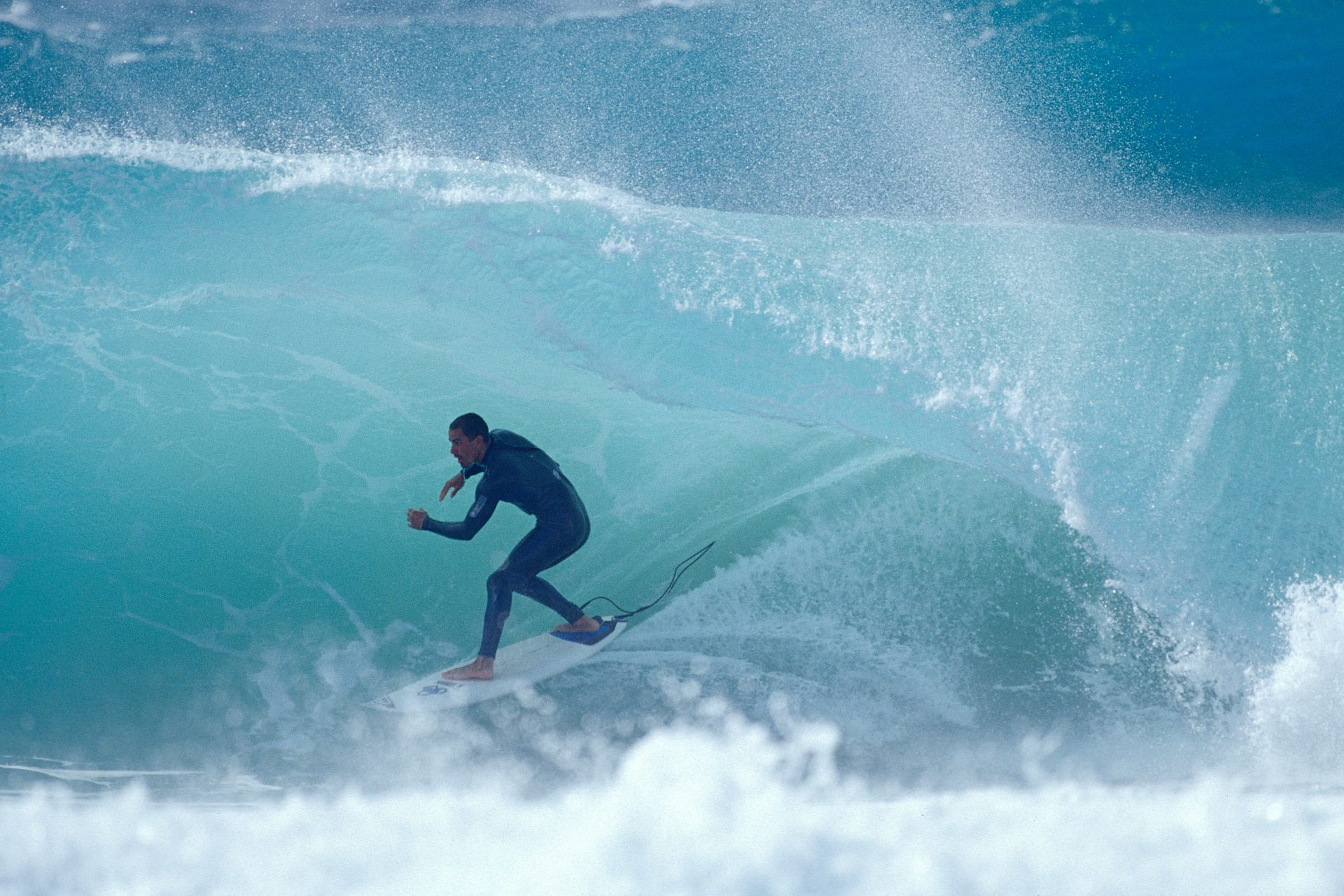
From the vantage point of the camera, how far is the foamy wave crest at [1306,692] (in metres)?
3.07

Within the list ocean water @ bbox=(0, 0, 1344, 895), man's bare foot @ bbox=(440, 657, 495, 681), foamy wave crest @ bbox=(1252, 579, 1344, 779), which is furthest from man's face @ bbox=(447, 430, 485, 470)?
foamy wave crest @ bbox=(1252, 579, 1344, 779)

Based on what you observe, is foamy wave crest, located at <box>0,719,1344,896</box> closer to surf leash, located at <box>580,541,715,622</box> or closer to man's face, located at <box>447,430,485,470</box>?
surf leash, located at <box>580,541,715,622</box>

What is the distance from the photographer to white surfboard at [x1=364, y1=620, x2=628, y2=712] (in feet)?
11.3

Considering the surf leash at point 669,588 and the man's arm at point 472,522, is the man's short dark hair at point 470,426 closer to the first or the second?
the man's arm at point 472,522

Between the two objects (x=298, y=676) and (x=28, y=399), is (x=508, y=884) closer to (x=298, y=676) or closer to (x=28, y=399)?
(x=298, y=676)

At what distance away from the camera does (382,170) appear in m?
4.61

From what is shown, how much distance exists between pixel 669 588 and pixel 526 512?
889 mm

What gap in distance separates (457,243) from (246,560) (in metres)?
1.88

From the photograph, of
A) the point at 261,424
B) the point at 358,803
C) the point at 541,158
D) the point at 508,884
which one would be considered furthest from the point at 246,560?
the point at 541,158

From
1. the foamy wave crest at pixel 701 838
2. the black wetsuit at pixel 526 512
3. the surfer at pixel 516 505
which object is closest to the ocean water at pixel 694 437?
the foamy wave crest at pixel 701 838

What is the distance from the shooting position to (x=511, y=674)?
11.4 feet

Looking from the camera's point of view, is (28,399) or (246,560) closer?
(246,560)

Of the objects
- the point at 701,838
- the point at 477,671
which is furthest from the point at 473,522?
the point at 701,838

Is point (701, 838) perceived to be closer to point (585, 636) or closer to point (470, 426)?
point (585, 636)
